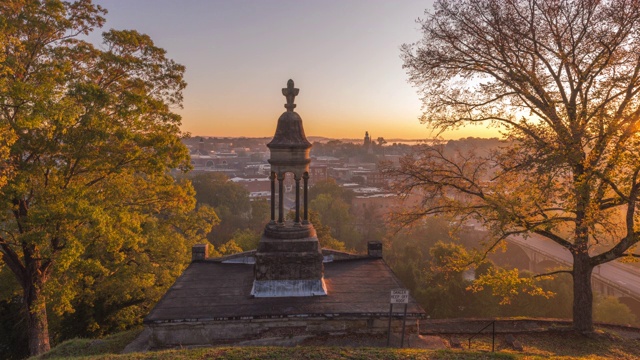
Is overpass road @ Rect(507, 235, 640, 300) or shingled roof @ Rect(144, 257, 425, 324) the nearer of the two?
shingled roof @ Rect(144, 257, 425, 324)

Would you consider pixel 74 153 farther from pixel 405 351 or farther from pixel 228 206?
pixel 228 206

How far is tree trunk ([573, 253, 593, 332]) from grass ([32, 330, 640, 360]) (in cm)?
35

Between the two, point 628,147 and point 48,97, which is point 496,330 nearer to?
point 628,147

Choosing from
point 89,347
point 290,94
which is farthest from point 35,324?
point 290,94

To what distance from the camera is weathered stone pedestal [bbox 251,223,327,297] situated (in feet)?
33.5

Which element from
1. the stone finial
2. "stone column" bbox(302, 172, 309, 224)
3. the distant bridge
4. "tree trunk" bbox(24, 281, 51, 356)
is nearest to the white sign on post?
"stone column" bbox(302, 172, 309, 224)

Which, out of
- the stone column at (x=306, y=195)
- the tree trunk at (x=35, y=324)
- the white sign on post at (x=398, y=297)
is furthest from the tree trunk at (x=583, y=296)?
the tree trunk at (x=35, y=324)

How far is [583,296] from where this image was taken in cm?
1116

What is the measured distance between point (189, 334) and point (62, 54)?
9.07 m

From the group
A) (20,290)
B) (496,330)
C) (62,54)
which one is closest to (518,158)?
(496,330)

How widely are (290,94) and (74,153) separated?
6.47m

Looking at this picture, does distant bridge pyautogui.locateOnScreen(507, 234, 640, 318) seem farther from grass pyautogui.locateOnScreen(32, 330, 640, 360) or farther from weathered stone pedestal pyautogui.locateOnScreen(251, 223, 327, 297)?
weathered stone pedestal pyautogui.locateOnScreen(251, 223, 327, 297)

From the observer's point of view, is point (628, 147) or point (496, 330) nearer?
point (628, 147)

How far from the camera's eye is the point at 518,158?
415 inches
